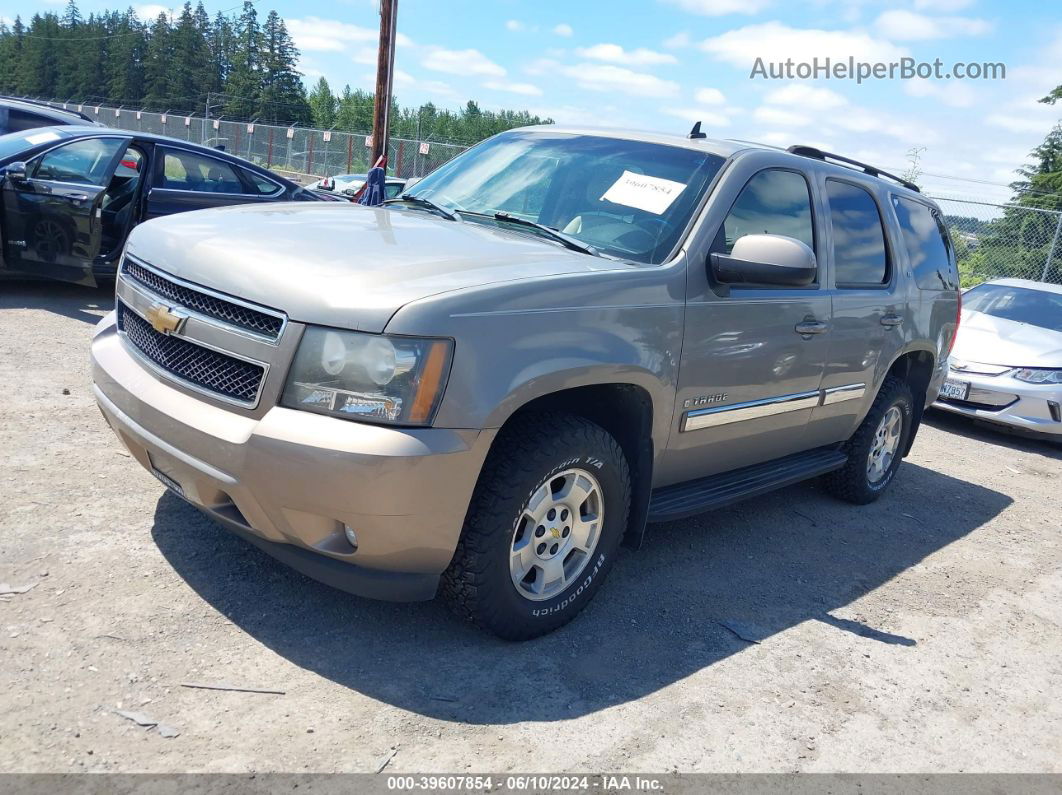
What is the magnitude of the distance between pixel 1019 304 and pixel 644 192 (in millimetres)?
7299

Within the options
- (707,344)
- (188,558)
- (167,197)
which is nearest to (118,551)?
(188,558)

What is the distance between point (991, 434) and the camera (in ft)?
28.2

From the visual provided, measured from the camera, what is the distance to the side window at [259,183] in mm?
8930

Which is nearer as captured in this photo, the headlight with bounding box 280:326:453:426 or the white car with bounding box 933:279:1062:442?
the headlight with bounding box 280:326:453:426

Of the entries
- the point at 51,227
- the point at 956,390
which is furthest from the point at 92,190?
the point at 956,390

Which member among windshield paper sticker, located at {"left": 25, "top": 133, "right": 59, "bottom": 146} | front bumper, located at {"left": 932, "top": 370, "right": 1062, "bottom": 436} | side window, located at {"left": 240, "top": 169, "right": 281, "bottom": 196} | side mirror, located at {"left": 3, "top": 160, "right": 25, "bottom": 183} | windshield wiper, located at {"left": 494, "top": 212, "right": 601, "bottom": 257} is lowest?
front bumper, located at {"left": 932, "top": 370, "right": 1062, "bottom": 436}

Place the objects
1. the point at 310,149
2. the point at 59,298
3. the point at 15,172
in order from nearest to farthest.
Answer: the point at 15,172
the point at 59,298
the point at 310,149

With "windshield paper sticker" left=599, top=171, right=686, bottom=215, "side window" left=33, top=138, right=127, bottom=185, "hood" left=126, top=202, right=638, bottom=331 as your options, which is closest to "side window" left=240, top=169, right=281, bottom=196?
"side window" left=33, top=138, right=127, bottom=185

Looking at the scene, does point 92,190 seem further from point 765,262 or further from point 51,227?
point 765,262

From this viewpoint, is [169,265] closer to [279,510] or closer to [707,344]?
[279,510]

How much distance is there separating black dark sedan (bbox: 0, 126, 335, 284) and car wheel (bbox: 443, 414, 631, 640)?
577 cm

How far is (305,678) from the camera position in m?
2.87

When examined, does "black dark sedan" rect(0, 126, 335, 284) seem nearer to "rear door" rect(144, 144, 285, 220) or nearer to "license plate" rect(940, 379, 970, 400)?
"rear door" rect(144, 144, 285, 220)

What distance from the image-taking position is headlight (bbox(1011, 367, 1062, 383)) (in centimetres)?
790
